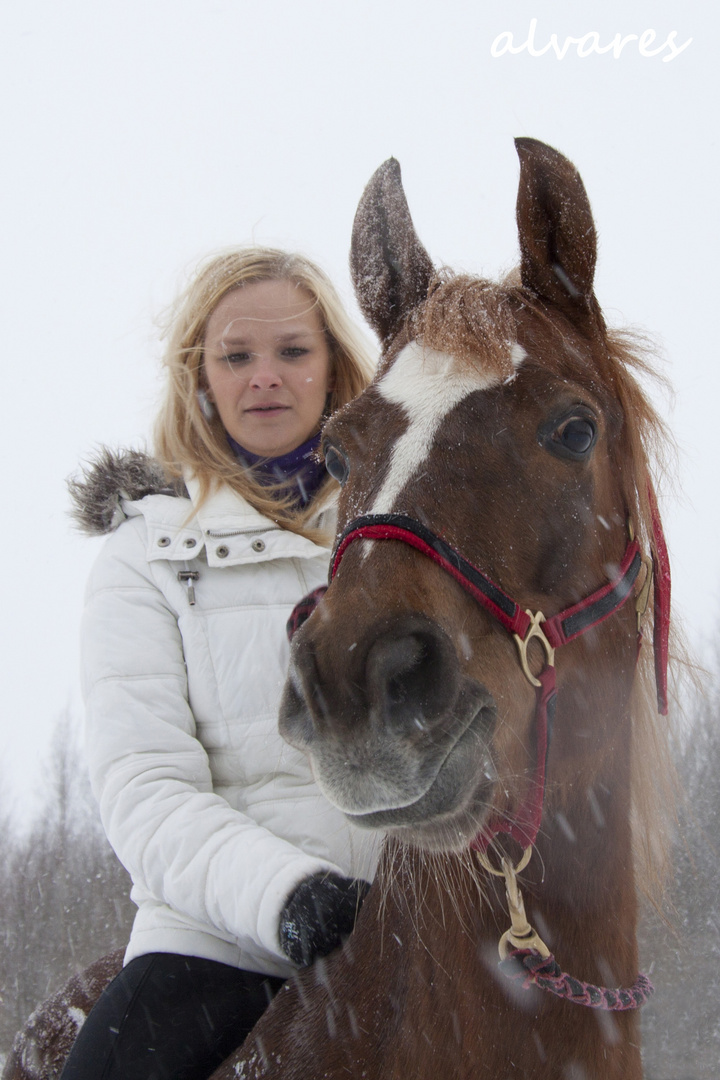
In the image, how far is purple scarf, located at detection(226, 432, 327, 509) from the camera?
9.39ft

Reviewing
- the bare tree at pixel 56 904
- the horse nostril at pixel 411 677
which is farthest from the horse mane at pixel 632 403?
the bare tree at pixel 56 904

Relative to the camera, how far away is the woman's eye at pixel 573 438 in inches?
65.4

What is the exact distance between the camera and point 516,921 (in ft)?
5.16

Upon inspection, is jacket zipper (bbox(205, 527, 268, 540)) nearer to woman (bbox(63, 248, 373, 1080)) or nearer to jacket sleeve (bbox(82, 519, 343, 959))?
woman (bbox(63, 248, 373, 1080))

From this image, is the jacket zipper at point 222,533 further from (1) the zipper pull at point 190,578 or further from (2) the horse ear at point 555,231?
(2) the horse ear at point 555,231

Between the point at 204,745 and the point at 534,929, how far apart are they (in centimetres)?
114

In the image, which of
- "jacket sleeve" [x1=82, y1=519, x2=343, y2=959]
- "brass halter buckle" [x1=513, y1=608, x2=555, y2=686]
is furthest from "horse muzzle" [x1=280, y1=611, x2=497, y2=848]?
"jacket sleeve" [x1=82, y1=519, x2=343, y2=959]

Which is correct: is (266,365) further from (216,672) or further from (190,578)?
(216,672)

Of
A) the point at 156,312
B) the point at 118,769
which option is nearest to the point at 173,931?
the point at 118,769

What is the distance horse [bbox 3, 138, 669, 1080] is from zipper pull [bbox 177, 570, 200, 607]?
76 cm

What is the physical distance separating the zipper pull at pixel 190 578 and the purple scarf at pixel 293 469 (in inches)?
23.0

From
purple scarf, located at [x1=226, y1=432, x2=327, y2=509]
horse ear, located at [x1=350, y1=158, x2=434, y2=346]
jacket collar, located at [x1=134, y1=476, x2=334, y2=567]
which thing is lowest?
jacket collar, located at [x1=134, y1=476, x2=334, y2=567]

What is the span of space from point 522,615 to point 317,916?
94 centimetres

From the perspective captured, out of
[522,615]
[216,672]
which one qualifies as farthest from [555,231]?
[216,672]
